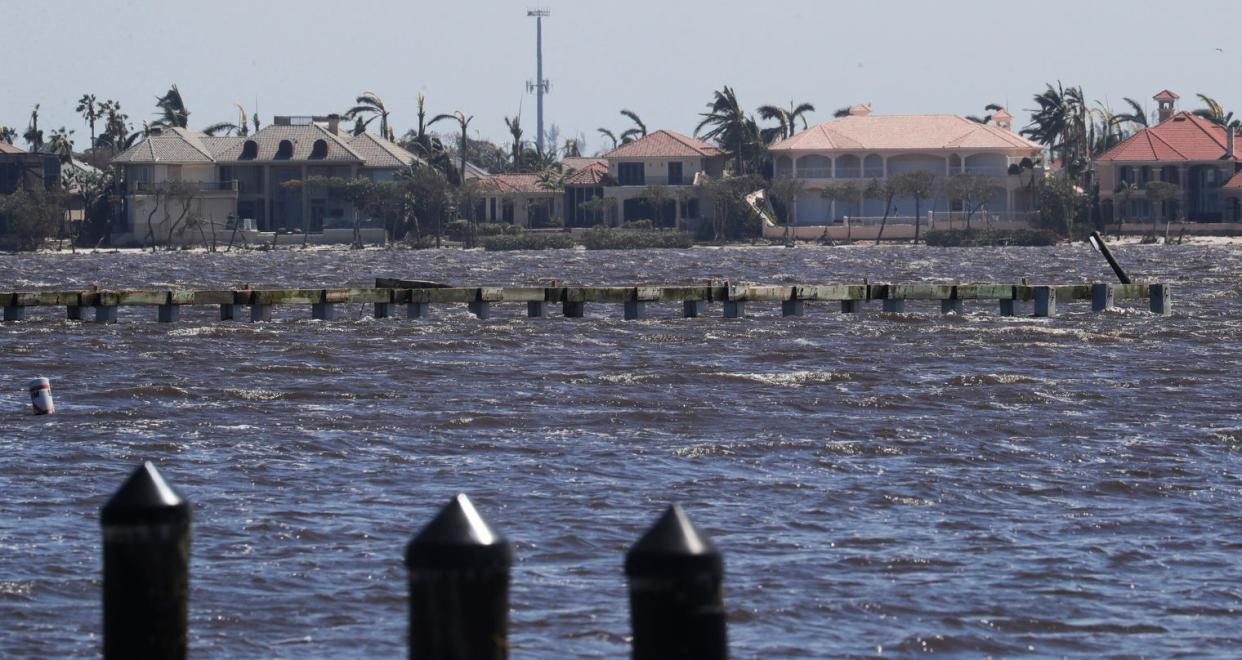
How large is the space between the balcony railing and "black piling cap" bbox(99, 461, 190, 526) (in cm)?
11375

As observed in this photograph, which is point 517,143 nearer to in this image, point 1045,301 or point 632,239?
point 632,239

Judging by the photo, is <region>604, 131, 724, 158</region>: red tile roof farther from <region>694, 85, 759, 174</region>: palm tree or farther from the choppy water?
the choppy water

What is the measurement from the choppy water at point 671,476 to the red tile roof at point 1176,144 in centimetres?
8598

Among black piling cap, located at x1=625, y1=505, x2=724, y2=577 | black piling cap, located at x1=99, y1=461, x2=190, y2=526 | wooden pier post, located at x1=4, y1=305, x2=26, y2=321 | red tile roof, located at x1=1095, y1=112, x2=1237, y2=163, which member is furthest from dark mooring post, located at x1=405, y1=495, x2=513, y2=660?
red tile roof, located at x1=1095, y1=112, x2=1237, y2=163

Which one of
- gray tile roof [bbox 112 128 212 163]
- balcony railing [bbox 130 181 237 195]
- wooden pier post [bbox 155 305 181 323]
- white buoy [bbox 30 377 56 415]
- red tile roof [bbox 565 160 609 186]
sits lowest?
white buoy [bbox 30 377 56 415]

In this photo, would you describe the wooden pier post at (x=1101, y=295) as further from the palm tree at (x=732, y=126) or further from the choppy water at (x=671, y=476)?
the palm tree at (x=732, y=126)

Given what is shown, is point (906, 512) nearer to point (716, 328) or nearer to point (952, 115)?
point (716, 328)

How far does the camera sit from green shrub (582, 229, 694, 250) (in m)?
120

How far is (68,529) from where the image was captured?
52.5 feet

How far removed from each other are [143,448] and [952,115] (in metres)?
111

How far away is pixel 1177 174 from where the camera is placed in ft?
397

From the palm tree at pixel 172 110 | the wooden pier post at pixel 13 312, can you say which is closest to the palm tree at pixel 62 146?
the palm tree at pixel 172 110

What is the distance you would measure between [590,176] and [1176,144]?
121 ft

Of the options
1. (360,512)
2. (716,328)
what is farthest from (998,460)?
(716,328)
